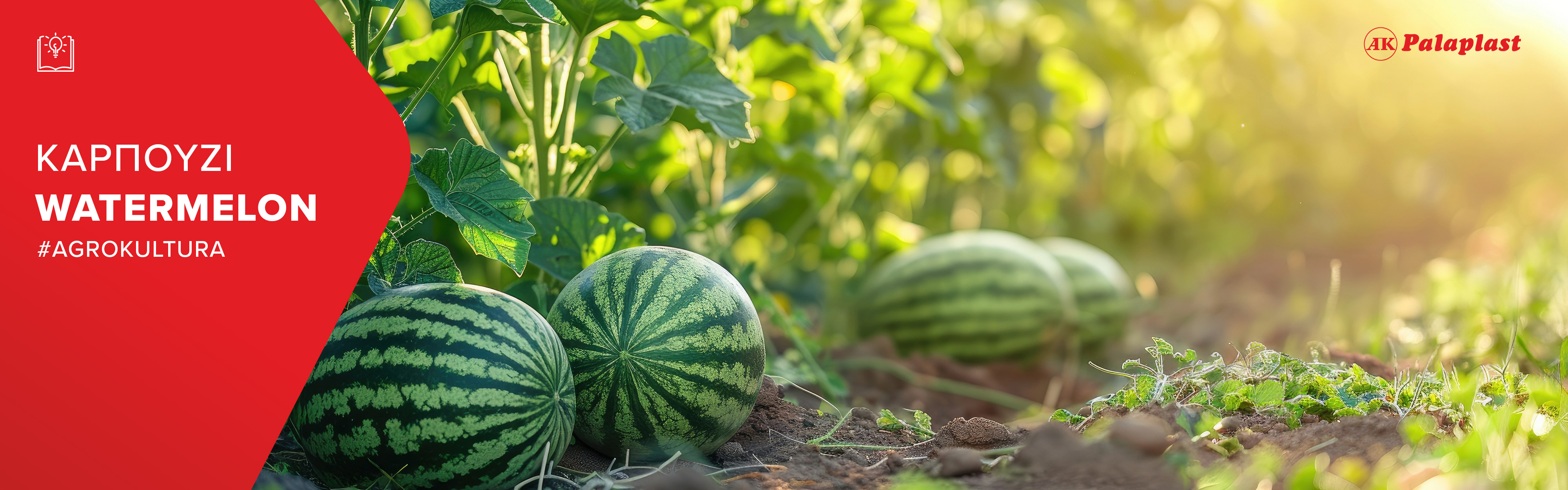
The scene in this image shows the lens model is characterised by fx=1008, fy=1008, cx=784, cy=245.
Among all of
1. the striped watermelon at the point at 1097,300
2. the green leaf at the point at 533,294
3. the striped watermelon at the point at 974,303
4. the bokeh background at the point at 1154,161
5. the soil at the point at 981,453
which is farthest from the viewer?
the striped watermelon at the point at 1097,300

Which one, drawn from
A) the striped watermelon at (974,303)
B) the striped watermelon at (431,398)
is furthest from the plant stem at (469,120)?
the striped watermelon at (974,303)

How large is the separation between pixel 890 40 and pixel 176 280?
2.48m

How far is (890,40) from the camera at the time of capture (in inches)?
139

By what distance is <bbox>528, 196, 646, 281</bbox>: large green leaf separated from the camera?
6.91 ft

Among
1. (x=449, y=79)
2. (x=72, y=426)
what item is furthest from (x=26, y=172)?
(x=449, y=79)

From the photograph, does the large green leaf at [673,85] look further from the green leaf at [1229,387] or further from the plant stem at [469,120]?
the green leaf at [1229,387]

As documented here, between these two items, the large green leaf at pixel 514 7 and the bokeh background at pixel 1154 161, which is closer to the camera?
the large green leaf at pixel 514 7

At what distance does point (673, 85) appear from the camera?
1.98 metres

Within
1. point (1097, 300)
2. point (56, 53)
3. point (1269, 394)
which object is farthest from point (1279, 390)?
point (56, 53)

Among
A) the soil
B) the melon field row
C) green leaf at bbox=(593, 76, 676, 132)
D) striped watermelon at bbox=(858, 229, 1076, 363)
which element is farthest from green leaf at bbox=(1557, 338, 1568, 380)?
green leaf at bbox=(593, 76, 676, 132)

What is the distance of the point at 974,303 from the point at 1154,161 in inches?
98.6

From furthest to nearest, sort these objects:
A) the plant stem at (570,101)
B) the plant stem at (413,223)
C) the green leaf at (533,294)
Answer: the green leaf at (533,294), the plant stem at (570,101), the plant stem at (413,223)

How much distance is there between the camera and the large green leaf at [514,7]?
1635 mm

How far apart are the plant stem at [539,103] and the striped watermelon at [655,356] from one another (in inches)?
15.0
